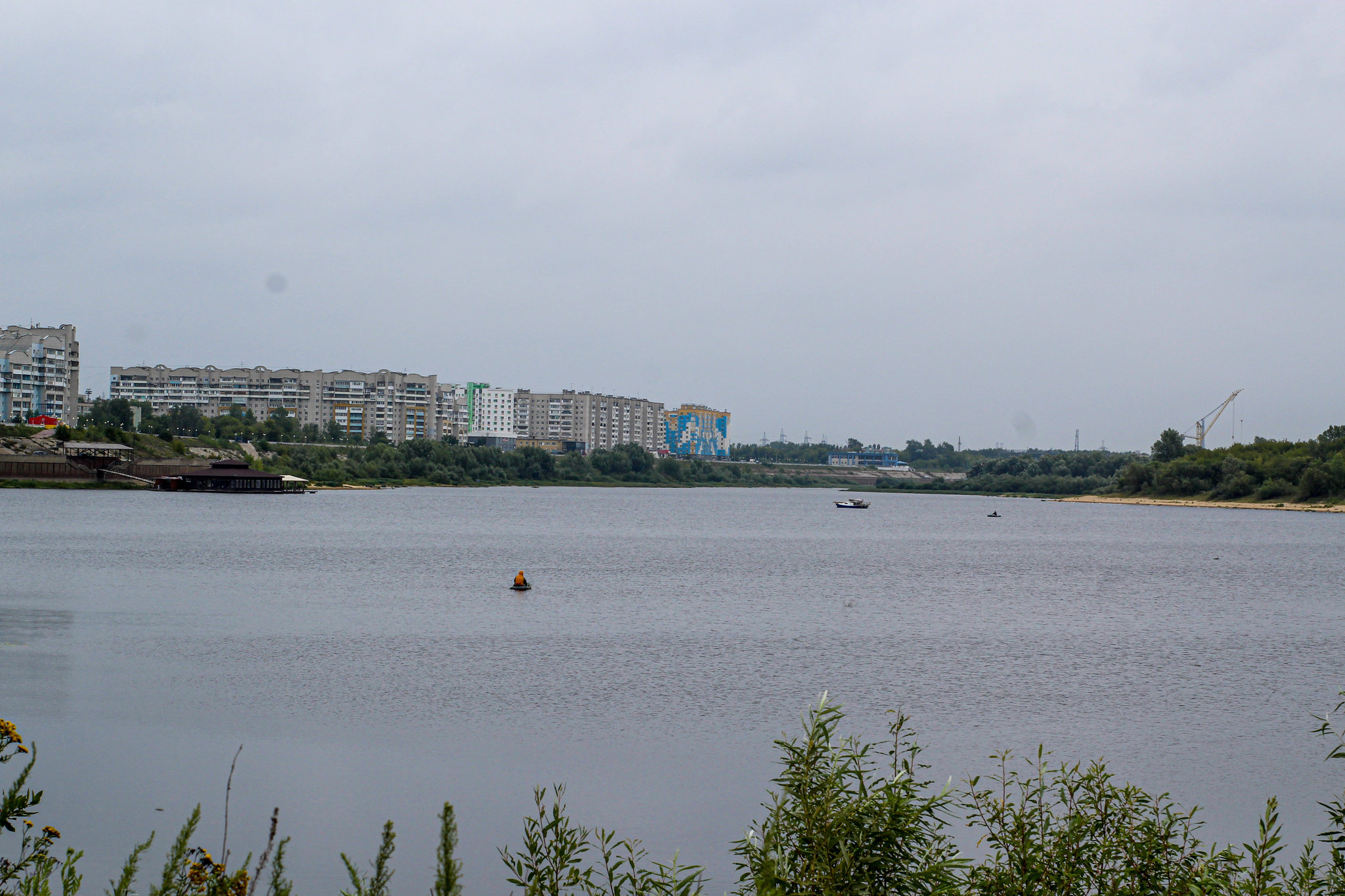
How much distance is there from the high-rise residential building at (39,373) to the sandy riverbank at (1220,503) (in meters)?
149

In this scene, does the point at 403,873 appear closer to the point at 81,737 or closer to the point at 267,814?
the point at 267,814

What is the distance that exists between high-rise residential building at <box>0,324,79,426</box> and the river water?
105 m

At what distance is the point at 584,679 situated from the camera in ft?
84.3

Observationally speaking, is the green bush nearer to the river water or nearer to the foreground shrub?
the river water

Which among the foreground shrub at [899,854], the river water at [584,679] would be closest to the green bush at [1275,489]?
the river water at [584,679]

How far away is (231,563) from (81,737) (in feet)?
118

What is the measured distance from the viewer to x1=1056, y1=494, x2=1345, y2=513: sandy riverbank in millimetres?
143000

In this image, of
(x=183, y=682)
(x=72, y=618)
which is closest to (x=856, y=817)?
(x=183, y=682)

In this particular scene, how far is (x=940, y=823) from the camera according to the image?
8.16 meters

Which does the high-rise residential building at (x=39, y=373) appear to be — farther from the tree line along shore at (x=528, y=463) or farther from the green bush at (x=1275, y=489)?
the green bush at (x=1275, y=489)

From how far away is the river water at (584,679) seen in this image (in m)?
16.1

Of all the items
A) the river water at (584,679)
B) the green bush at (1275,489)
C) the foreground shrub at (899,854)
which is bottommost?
the river water at (584,679)

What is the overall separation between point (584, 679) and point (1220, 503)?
147 metres

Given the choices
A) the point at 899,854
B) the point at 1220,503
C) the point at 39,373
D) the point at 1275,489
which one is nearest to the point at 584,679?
the point at 899,854
